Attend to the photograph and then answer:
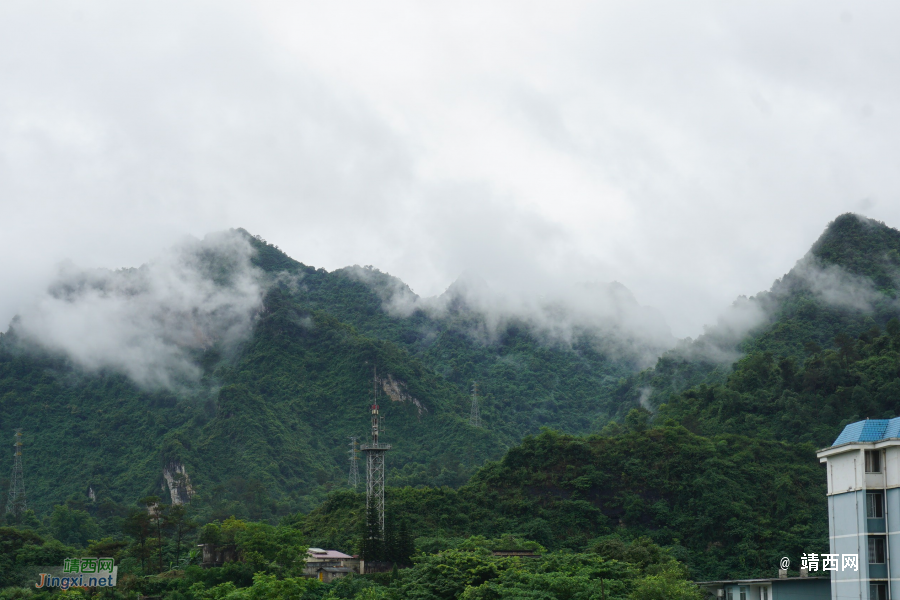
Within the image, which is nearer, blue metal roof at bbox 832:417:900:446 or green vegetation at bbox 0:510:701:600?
blue metal roof at bbox 832:417:900:446

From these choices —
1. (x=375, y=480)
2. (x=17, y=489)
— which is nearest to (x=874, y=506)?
(x=375, y=480)

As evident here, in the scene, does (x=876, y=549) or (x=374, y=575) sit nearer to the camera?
(x=876, y=549)

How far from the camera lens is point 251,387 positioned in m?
99.2

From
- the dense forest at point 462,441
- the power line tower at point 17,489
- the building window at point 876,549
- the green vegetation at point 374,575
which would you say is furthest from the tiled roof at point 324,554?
the power line tower at point 17,489

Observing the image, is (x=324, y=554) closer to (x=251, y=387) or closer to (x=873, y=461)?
(x=873, y=461)

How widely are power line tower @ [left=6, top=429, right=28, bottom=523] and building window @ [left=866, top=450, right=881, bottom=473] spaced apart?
67.4 m

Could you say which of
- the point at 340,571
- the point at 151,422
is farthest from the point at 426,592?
the point at 151,422

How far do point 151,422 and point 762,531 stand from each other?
6928 cm

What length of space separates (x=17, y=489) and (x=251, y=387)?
24617mm

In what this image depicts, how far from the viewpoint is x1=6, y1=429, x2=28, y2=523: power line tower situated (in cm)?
7626

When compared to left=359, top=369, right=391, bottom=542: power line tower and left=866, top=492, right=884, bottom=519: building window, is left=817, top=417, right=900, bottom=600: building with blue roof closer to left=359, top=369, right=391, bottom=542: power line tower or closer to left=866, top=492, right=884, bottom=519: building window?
left=866, top=492, right=884, bottom=519: building window

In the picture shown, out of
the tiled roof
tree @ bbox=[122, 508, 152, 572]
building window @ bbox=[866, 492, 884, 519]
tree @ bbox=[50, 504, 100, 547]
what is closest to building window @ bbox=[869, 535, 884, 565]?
building window @ bbox=[866, 492, 884, 519]

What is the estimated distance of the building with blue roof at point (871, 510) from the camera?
70.6 feet

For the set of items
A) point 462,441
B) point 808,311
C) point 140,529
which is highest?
point 808,311
